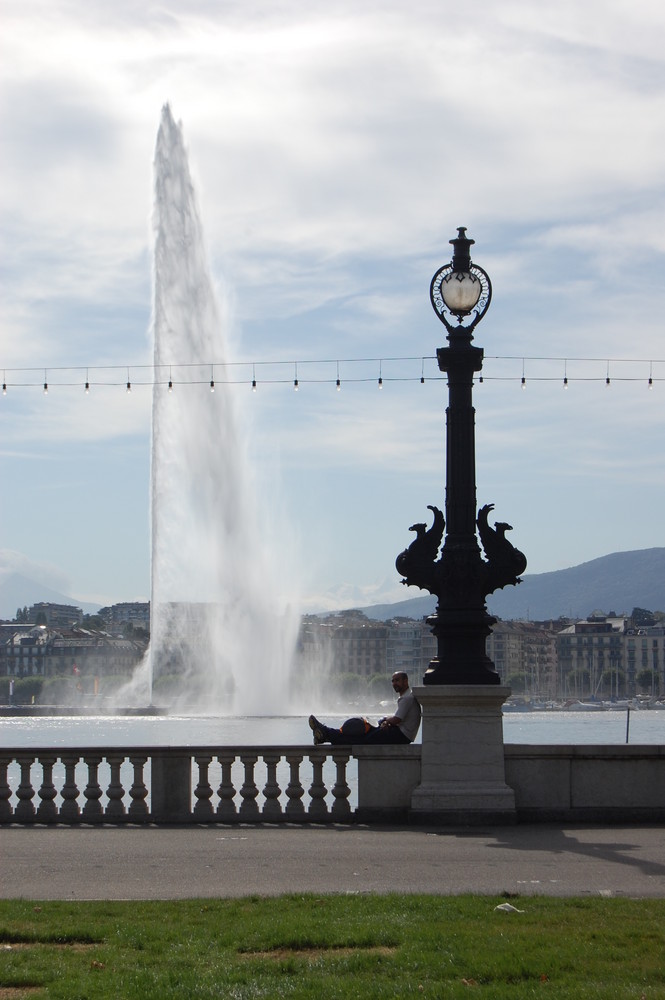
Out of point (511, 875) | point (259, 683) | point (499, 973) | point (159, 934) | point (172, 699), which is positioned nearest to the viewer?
point (499, 973)

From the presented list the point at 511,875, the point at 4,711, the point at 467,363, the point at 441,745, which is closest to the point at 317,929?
the point at 511,875

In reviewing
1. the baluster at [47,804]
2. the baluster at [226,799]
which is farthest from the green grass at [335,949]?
the baluster at [47,804]

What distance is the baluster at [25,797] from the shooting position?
15594mm

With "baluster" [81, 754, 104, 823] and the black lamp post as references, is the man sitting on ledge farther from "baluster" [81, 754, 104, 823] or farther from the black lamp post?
"baluster" [81, 754, 104, 823]

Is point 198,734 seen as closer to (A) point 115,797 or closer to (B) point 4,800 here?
(B) point 4,800

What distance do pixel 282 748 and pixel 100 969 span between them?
26.0 feet

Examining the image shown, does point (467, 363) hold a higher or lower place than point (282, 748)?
higher

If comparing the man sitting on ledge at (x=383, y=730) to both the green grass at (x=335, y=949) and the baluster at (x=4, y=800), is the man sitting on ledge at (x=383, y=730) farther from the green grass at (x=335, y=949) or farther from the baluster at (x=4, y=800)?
the green grass at (x=335, y=949)

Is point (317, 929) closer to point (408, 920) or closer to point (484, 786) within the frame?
point (408, 920)

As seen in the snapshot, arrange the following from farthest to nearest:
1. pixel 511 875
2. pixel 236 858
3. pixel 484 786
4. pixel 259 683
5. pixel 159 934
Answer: pixel 259 683 < pixel 484 786 < pixel 236 858 < pixel 511 875 < pixel 159 934

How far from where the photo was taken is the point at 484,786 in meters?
15.2

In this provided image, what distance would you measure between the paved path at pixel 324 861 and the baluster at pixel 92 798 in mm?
430

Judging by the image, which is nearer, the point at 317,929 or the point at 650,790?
the point at 317,929

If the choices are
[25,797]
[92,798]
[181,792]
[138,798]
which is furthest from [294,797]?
[25,797]
